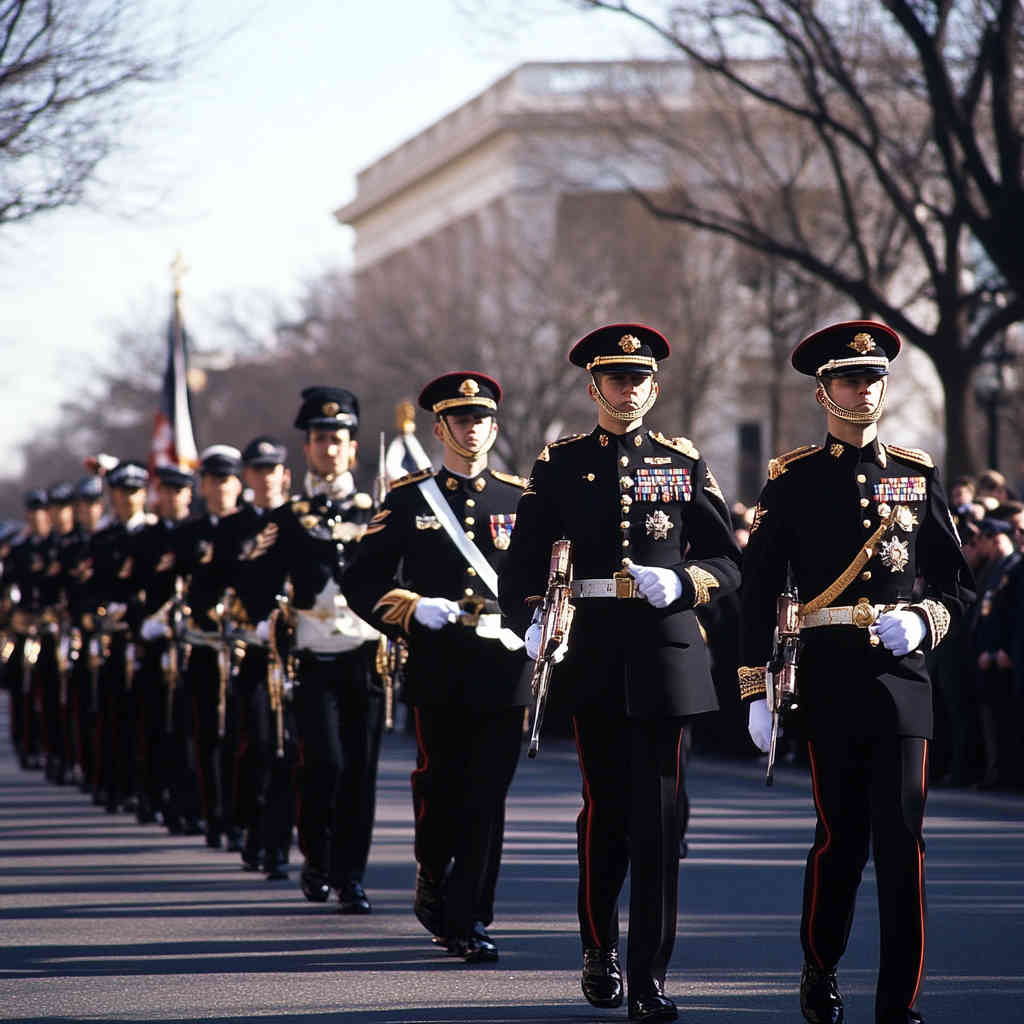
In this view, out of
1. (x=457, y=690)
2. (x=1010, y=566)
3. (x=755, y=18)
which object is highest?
(x=755, y=18)

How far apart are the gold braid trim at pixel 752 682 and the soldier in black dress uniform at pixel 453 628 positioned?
1725mm

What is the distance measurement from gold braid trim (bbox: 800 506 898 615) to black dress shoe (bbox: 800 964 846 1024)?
3.61 feet

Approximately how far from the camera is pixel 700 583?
8180mm

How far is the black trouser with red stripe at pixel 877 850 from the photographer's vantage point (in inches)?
292

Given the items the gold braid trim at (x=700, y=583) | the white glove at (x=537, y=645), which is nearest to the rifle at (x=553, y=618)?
the white glove at (x=537, y=645)

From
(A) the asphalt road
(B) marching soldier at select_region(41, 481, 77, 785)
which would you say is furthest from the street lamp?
(A) the asphalt road

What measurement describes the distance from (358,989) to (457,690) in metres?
1.32

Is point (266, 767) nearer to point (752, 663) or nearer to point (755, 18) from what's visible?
point (752, 663)

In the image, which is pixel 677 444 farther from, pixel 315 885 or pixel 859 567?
pixel 315 885

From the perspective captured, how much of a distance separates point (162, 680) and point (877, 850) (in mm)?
8442

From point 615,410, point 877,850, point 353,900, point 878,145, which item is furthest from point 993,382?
point 877,850

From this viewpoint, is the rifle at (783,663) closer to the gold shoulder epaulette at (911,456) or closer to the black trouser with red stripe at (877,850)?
the black trouser with red stripe at (877,850)

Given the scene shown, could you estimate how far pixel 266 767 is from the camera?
1273 centimetres

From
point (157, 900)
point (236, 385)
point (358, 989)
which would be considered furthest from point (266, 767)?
point (236, 385)
